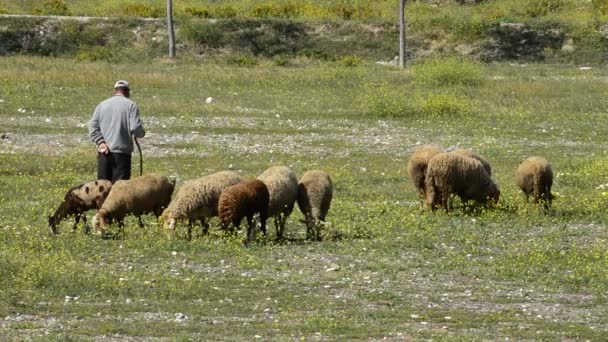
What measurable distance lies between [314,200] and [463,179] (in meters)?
3.20

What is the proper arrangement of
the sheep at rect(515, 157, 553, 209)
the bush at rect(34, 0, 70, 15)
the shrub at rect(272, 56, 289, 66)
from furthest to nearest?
the bush at rect(34, 0, 70, 15) < the shrub at rect(272, 56, 289, 66) < the sheep at rect(515, 157, 553, 209)

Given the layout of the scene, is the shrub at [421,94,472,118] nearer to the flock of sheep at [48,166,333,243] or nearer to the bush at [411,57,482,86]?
the bush at [411,57,482,86]

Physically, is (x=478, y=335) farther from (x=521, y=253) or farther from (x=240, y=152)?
(x=240, y=152)

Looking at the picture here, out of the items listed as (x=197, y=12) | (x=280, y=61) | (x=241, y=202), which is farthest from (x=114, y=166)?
(x=197, y=12)

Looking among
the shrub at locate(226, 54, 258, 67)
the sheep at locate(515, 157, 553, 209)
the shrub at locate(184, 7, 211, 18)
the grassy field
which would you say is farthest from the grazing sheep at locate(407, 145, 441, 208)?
the shrub at locate(184, 7, 211, 18)

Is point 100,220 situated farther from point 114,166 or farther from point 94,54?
point 94,54

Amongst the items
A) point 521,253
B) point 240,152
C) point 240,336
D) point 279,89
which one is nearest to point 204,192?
point 521,253

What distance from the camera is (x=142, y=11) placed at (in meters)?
67.3

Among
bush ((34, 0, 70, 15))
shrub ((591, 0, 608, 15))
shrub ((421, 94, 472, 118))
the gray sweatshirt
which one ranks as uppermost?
bush ((34, 0, 70, 15))

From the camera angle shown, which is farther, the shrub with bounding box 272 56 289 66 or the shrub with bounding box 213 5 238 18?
the shrub with bounding box 213 5 238 18

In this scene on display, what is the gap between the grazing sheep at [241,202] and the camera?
17922 millimetres

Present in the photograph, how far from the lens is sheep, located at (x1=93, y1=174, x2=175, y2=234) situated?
18.6 m

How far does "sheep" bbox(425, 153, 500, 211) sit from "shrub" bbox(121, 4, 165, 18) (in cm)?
4668

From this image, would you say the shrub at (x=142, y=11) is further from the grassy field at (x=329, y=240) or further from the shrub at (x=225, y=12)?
the grassy field at (x=329, y=240)
